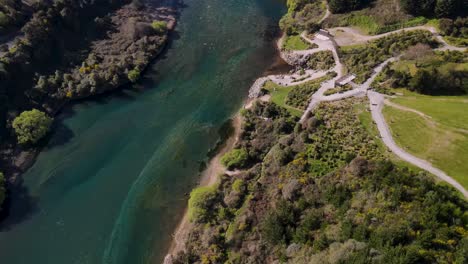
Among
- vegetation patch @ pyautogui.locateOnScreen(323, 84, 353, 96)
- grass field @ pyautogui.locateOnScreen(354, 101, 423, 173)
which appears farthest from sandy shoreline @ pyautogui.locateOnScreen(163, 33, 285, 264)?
grass field @ pyautogui.locateOnScreen(354, 101, 423, 173)

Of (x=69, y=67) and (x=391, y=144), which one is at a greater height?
(x=69, y=67)

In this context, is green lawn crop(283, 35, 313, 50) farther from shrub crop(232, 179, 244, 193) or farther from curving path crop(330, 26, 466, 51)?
shrub crop(232, 179, 244, 193)

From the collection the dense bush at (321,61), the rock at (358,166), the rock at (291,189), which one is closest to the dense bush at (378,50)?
the dense bush at (321,61)

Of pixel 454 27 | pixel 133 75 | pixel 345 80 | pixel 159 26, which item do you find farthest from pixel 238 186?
pixel 454 27

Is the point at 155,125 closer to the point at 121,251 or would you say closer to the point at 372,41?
the point at 121,251

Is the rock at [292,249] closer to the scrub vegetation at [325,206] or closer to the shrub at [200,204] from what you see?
the scrub vegetation at [325,206]

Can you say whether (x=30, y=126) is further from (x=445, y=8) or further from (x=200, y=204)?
(x=445, y=8)

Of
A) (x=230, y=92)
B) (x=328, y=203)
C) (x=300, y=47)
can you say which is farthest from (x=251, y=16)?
(x=328, y=203)
